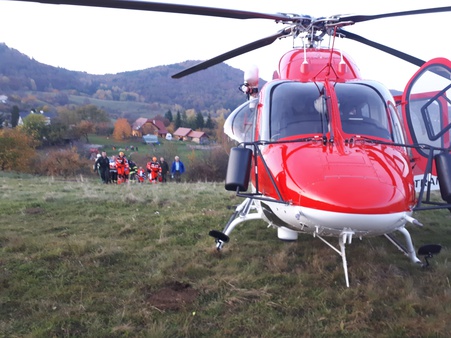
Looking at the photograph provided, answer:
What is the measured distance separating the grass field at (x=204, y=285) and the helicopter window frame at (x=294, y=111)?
5.21 feet

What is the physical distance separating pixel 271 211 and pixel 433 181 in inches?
80.7

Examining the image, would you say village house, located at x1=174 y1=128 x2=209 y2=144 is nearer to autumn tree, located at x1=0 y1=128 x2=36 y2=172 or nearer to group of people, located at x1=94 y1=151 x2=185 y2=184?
autumn tree, located at x1=0 y1=128 x2=36 y2=172

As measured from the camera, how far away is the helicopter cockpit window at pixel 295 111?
4.41 metres

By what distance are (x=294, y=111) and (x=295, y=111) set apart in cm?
1

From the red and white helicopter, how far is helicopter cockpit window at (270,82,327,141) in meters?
0.01

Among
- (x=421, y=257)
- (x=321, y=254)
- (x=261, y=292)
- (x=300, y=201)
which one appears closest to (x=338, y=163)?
(x=300, y=201)

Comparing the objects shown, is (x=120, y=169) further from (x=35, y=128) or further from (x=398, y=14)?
(x=35, y=128)

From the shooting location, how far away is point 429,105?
17.0ft

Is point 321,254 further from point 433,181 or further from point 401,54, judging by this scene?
point 401,54

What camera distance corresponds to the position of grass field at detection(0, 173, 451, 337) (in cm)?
327

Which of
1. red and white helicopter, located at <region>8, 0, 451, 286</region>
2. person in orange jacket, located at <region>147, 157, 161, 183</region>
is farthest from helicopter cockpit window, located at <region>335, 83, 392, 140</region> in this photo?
person in orange jacket, located at <region>147, 157, 161, 183</region>

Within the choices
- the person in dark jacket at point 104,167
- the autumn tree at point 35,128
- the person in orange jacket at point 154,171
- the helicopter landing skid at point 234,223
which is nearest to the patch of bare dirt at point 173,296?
the helicopter landing skid at point 234,223

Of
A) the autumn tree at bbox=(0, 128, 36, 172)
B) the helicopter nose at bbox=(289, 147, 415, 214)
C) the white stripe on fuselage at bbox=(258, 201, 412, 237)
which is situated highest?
the helicopter nose at bbox=(289, 147, 415, 214)

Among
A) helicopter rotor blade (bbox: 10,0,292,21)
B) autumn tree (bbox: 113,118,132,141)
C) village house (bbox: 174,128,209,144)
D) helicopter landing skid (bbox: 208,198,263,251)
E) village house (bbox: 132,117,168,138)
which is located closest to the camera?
helicopter rotor blade (bbox: 10,0,292,21)
